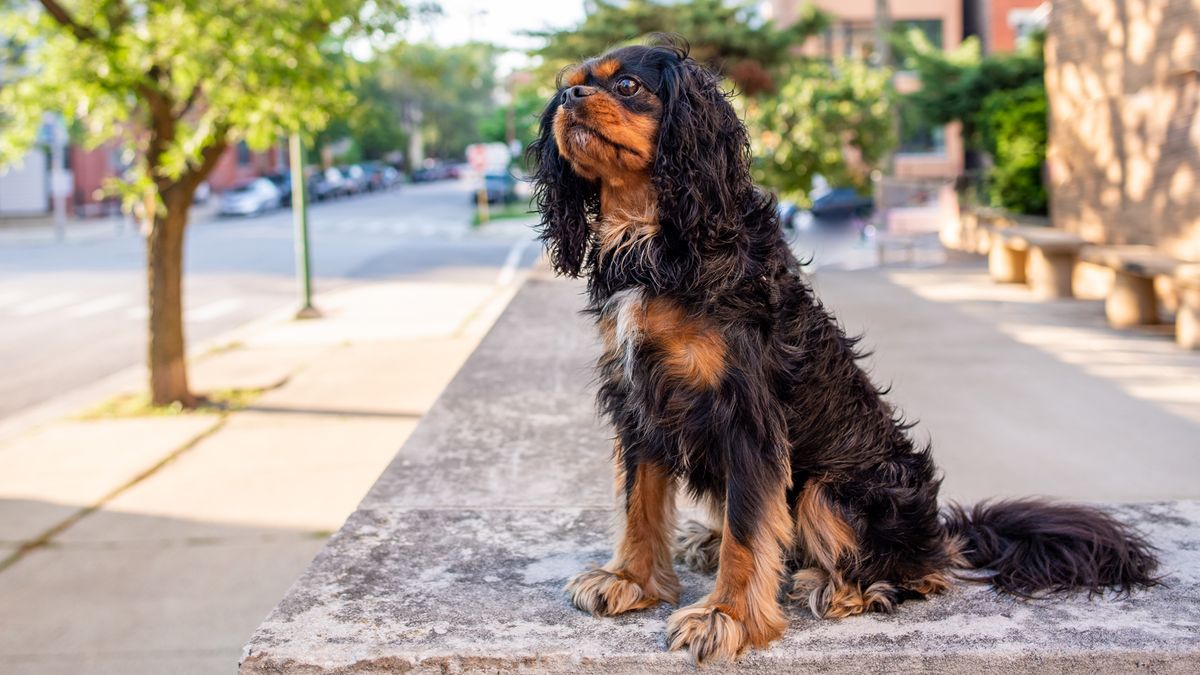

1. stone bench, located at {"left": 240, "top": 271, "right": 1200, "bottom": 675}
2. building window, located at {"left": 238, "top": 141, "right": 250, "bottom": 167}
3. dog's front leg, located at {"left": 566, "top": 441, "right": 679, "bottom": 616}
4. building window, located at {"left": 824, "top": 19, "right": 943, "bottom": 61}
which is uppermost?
building window, located at {"left": 824, "top": 19, "right": 943, "bottom": 61}

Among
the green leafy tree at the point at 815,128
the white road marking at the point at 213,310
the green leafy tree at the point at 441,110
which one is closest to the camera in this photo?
the white road marking at the point at 213,310

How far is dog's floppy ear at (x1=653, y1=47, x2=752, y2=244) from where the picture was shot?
2783 mm

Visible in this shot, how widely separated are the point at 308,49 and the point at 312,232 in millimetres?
26493

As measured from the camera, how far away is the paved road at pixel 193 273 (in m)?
13.6

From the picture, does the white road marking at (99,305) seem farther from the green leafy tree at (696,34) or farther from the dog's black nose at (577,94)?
the dog's black nose at (577,94)

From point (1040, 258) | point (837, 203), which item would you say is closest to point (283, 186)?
point (837, 203)

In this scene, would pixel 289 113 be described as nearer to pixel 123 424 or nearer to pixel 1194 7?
pixel 123 424

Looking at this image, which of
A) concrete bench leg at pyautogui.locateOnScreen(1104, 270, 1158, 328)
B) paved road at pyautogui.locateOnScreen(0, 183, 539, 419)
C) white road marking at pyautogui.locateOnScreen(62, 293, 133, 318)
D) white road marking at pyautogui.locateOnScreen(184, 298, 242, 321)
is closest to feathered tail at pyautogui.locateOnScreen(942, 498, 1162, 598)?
concrete bench leg at pyautogui.locateOnScreen(1104, 270, 1158, 328)

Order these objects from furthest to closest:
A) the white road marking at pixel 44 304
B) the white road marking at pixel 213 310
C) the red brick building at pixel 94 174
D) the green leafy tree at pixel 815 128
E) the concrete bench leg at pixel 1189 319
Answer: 1. the red brick building at pixel 94 174
2. the green leafy tree at pixel 815 128
3. the white road marking at pixel 44 304
4. the white road marking at pixel 213 310
5. the concrete bench leg at pixel 1189 319

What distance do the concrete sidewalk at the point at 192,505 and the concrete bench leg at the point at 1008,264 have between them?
20.0ft

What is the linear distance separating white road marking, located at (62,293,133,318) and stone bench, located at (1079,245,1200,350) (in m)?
13.9

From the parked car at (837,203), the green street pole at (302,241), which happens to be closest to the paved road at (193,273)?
the green street pole at (302,241)

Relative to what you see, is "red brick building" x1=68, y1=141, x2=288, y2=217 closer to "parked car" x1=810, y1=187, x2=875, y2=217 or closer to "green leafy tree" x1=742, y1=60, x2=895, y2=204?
"parked car" x1=810, y1=187, x2=875, y2=217

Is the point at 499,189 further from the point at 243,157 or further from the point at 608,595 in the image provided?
the point at 608,595
